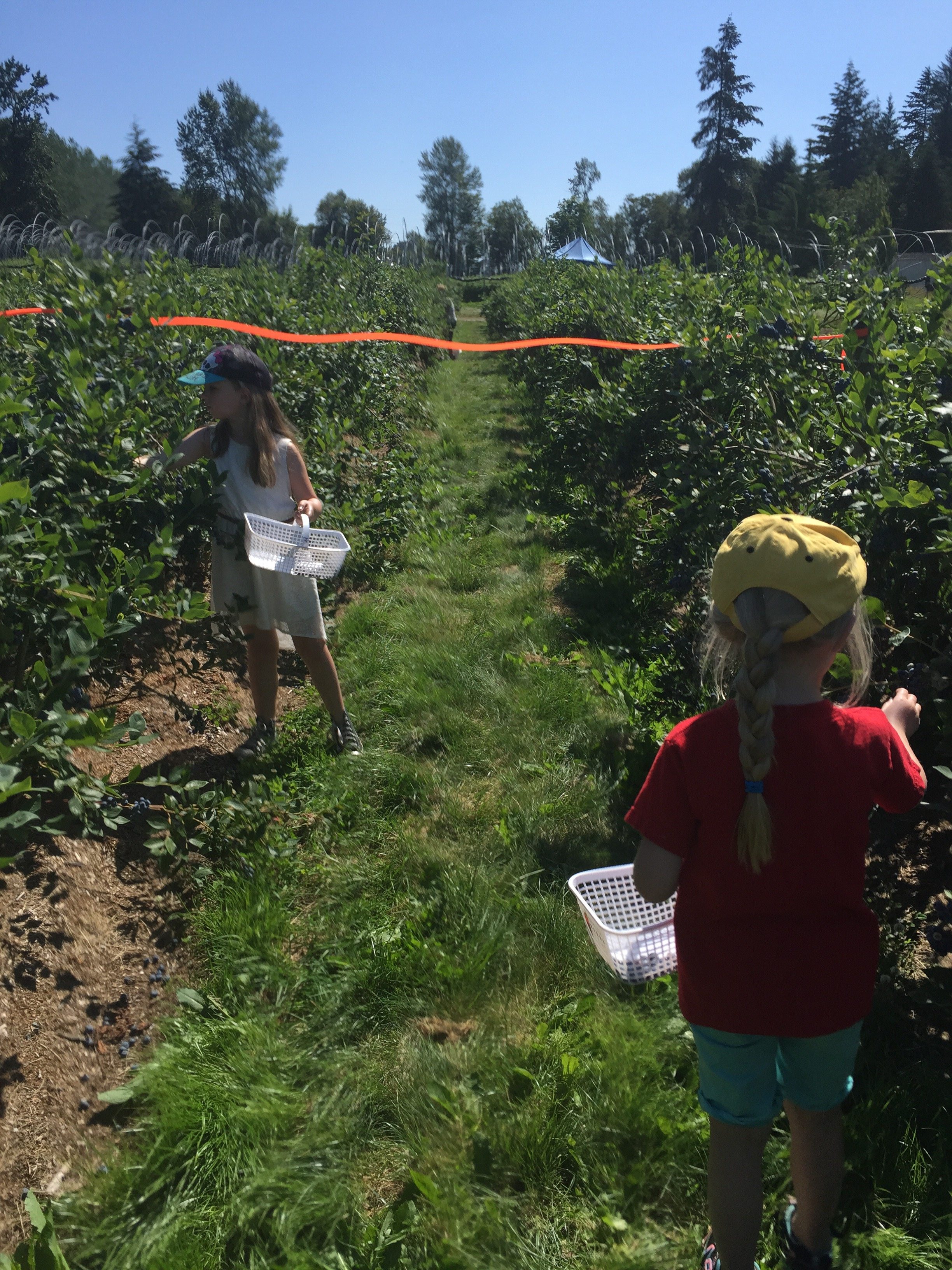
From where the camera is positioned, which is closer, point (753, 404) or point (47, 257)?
point (753, 404)

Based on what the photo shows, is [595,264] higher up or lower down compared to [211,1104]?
higher up

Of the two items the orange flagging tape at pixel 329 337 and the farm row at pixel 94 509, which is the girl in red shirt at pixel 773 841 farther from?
the orange flagging tape at pixel 329 337

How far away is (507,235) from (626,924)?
208ft

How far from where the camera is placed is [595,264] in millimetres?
12062

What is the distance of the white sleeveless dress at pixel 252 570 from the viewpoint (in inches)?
132

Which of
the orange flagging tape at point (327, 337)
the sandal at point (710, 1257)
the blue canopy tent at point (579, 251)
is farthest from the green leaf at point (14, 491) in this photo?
the blue canopy tent at point (579, 251)

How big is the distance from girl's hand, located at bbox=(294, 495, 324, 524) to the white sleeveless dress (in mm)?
52

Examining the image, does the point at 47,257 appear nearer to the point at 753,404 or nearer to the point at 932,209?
the point at 753,404

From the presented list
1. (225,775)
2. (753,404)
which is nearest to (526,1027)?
(225,775)

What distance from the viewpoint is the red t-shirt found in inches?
54.7

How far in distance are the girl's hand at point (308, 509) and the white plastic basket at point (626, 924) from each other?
1.98m

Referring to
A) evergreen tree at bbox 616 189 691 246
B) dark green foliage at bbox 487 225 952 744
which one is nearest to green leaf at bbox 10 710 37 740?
dark green foliage at bbox 487 225 952 744

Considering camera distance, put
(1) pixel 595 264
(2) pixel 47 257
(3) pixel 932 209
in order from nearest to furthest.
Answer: (2) pixel 47 257 → (1) pixel 595 264 → (3) pixel 932 209

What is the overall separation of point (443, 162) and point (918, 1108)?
80076mm
